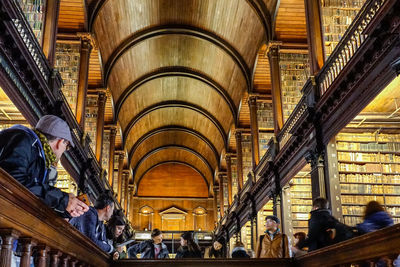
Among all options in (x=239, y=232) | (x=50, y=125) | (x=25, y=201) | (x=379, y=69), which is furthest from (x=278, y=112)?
(x=25, y=201)

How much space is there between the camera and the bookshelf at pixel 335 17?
8906 mm

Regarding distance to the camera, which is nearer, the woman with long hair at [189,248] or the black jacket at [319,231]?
the black jacket at [319,231]

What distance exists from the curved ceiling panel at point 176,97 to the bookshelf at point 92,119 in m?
4.46

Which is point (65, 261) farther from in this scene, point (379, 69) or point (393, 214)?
point (393, 214)

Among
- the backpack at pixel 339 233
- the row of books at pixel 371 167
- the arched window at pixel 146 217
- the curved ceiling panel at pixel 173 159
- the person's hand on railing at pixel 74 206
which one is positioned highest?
the curved ceiling panel at pixel 173 159

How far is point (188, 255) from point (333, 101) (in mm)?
3514

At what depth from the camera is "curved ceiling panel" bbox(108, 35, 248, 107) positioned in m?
17.0

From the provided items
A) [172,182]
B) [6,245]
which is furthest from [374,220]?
[172,182]

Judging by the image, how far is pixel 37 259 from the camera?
1.97 m

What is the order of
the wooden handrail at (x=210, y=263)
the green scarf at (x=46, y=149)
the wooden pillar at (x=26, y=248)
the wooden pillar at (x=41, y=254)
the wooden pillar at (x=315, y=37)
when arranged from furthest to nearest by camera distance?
the wooden pillar at (x=315, y=37) < the wooden handrail at (x=210, y=263) < the green scarf at (x=46, y=149) < the wooden pillar at (x=41, y=254) < the wooden pillar at (x=26, y=248)

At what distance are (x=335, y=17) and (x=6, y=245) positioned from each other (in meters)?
8.59

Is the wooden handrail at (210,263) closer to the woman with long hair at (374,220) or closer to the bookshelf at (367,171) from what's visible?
the woman with long hair at (374,220)

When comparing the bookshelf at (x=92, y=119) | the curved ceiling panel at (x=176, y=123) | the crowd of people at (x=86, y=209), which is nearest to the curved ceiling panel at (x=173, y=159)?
the curved ceiling panel at (x=176, y=123)

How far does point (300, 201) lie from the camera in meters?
11.7
